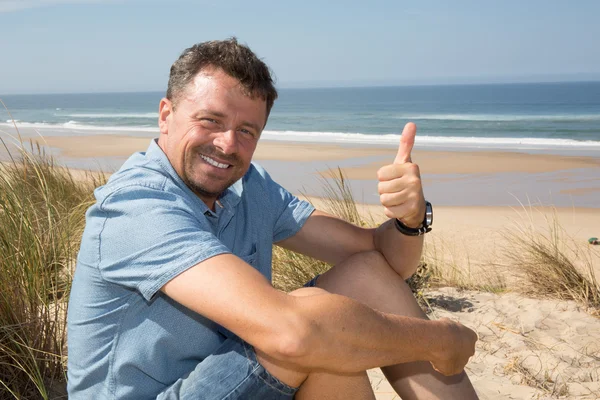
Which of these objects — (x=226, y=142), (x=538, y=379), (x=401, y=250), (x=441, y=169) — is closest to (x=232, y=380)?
(x=226, y=142)

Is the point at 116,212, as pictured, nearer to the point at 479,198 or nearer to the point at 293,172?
the point at 479,198

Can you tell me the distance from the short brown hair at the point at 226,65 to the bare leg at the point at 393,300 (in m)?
0.70

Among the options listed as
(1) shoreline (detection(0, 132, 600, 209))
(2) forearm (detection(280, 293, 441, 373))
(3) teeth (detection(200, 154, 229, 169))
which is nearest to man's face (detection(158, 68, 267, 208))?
(3) teeth (detection(200, 154, 229, 169))

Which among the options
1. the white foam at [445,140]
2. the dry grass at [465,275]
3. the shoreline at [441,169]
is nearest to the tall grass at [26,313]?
the dry grass at [465,275]

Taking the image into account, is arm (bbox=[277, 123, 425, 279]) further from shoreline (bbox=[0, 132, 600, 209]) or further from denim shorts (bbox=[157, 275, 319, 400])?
shoreline (bbox=[0, 132, 600, 209])

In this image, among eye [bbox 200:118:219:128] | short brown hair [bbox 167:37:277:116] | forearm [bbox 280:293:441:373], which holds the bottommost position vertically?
forearm [bbox 280:293:441:373]

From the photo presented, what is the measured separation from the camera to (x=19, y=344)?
2.24 metres

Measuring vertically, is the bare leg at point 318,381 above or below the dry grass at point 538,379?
above

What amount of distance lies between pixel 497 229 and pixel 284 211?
16.8 feet

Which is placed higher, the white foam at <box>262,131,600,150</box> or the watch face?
the watch face

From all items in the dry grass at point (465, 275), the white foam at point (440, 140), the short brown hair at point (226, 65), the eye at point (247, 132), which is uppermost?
the short brown hair at point (226, 65)

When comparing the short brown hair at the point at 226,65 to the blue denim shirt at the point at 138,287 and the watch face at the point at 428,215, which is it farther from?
the watch face at the point at 428,215

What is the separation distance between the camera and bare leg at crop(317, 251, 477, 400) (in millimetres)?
2109

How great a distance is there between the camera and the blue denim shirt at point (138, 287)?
158cm
